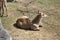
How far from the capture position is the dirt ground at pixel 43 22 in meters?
5.83

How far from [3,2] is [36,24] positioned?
1654mm

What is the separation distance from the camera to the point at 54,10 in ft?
27.8

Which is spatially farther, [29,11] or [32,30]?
[29,11]

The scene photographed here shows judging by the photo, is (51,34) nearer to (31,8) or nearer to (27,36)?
(27,36)

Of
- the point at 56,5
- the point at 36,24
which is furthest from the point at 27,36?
the point at 56,5

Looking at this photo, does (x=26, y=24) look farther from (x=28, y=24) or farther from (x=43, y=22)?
(x=43, y=22)

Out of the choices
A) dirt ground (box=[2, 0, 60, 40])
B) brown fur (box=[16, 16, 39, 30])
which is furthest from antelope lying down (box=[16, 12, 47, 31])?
dirt ground (box=[2, 0, 60, 40])

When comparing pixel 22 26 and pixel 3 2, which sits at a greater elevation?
pixel 3 2

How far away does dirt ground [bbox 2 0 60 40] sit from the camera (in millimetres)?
5834

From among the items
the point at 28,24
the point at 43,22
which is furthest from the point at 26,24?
the point at 43,22

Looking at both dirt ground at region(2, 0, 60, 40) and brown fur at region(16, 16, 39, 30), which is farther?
brown fur at region(16, 16, 39, 30)

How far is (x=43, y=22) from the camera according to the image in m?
7.00

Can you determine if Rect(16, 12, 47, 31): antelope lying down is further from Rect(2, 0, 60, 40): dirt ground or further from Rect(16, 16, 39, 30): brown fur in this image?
Rect(2, 0, 60, 40): dirt ground

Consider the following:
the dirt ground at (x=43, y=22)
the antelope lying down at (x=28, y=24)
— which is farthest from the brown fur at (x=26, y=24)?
the dirt ground at (x=43, y=22)
